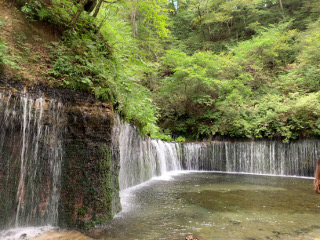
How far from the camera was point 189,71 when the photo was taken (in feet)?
52.9

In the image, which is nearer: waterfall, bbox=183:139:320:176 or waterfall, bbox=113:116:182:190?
waterfall, bbox=113:116:182:190

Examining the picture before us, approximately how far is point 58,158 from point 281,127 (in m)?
13.3

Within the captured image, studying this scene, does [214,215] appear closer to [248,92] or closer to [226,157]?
[226,157]

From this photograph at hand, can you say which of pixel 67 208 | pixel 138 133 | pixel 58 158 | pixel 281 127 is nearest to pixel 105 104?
pixel 58 158

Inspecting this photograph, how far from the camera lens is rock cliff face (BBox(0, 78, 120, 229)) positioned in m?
4.02

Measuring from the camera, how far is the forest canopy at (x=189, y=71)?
5473 millimetres

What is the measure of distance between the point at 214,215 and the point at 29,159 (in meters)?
4.40

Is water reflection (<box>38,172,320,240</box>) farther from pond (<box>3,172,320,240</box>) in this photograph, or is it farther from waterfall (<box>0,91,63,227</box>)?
waterfall (<box>0,91,63,227</box>)

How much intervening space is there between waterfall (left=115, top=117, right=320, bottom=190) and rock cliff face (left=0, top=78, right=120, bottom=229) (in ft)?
15.0

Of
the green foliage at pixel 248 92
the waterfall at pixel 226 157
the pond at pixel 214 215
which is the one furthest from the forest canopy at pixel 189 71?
the pond at pixel 214 215

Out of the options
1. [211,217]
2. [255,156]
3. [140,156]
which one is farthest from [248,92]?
[211,217]

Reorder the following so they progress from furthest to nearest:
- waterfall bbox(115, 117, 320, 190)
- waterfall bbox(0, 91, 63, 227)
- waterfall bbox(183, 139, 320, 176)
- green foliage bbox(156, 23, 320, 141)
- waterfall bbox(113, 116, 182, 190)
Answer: green foliage bbox(156, 23, 320, 141) → waterfall bbox(183, 139, 320, 176) → waterfall bbox(115, 117, 320, 190) → waterfall bbox(113, 116, 182, 190) → waterfall bbox(0, 91, 63, 227)

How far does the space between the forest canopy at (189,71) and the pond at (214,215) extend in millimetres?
2907

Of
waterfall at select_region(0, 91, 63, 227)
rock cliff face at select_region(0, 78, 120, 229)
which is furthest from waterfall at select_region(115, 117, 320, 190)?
waterfall at select_region(0, 91, 63, 227)
